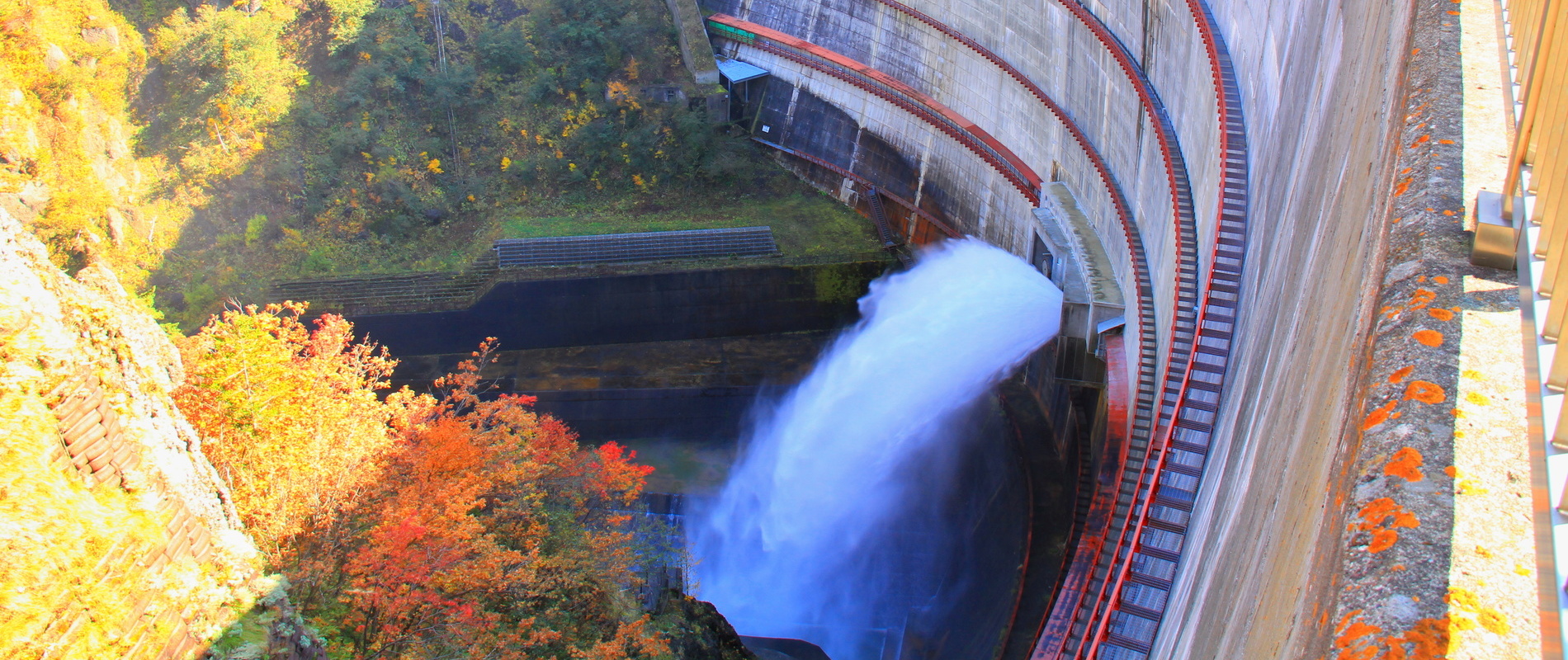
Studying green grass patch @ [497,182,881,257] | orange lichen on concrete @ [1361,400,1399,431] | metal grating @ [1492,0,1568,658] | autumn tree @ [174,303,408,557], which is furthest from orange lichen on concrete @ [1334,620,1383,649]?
green grass patch @ [497,182,881,257]

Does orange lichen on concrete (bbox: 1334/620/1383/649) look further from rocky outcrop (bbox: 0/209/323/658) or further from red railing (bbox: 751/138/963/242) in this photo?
red railing (bbox: 751/138/963/242)

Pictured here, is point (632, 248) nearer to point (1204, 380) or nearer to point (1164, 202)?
point (1164, 202)

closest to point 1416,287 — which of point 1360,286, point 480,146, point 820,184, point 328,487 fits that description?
point 1360,286

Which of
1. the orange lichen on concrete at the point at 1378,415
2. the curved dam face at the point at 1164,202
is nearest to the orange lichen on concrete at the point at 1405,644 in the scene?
the curved dam face at the point at 1164,202

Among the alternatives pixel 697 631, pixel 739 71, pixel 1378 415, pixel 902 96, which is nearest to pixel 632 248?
pixel 739 71

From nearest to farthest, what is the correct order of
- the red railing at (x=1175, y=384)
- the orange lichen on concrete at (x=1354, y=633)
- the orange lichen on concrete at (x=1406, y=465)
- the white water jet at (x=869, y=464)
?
the orange lichen on concrete at (x=1354, y=633) < the orange lichen on concrete at (x=1406, y=465) < the red railing at (x=1175, y=384) < the white water jet at (x=869, y=464)

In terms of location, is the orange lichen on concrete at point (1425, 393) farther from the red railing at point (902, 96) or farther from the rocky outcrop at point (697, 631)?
the red railing at point (902, 96)
